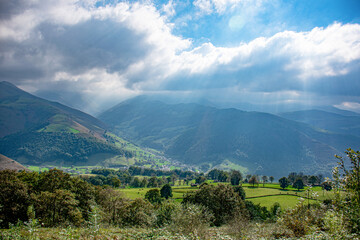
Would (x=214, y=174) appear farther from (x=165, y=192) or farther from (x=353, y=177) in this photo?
(x=353, y=177)

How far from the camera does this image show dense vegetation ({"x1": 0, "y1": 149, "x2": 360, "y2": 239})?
1367cm

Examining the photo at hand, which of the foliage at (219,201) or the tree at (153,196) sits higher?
the foliage at (219,201)

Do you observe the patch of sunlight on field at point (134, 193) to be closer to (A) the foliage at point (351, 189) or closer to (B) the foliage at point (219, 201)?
(B) the foliage at point (219, 201)

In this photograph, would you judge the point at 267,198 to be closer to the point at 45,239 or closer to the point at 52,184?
the point at 52,184

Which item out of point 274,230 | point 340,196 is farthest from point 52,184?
point 340,196

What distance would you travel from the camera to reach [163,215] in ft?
171

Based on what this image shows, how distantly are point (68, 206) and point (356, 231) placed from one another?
150 feet

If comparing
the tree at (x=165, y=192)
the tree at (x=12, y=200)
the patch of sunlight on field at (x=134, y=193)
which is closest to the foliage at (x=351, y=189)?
the tree at (x=12, y=200)

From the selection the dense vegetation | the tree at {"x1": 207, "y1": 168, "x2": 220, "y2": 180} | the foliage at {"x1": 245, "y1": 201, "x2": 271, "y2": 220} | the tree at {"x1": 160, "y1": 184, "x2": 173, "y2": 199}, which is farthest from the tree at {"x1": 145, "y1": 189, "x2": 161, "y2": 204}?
the tree at {"x1": 207, "y1": 168, "x2": 220, "y2": 180}

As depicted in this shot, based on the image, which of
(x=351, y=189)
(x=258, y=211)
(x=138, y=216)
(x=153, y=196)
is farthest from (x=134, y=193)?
(x=351, y=189)

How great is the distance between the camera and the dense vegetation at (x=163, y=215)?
13672mm

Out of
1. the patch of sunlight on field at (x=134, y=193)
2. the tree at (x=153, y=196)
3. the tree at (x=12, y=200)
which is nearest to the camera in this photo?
the tree at (x=12, y=200)

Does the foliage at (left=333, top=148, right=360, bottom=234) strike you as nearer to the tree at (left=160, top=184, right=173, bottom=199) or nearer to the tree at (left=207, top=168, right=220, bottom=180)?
the tree at (left=160, top=184, right=173, bottom=199)

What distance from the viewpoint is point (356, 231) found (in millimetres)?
13547
